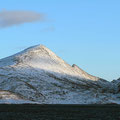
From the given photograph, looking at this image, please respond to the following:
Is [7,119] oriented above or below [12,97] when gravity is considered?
below

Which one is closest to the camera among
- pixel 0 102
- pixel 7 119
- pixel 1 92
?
pixel 7 119

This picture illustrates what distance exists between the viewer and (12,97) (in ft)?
639

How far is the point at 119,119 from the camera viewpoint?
8769 centimetres

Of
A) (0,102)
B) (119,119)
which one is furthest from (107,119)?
(0,102)

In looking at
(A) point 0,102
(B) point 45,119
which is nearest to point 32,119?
(B) point 45,119

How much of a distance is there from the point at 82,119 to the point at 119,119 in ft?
27.6

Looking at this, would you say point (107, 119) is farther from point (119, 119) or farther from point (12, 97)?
point (12, 97)

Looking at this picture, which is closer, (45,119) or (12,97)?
(45,119)

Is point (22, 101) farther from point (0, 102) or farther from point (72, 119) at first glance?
point (72, 119)

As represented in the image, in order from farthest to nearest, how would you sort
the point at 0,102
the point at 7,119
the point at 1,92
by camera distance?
the point at 1,92 → the point at 0,102 → the point at 7,119

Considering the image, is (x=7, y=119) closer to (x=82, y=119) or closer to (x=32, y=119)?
(x=32, y=119)

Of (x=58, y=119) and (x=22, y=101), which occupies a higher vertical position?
(x=22, y=101)

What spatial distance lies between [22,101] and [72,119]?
353 feet

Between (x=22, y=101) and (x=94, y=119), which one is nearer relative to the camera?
(x=94, y=119)
